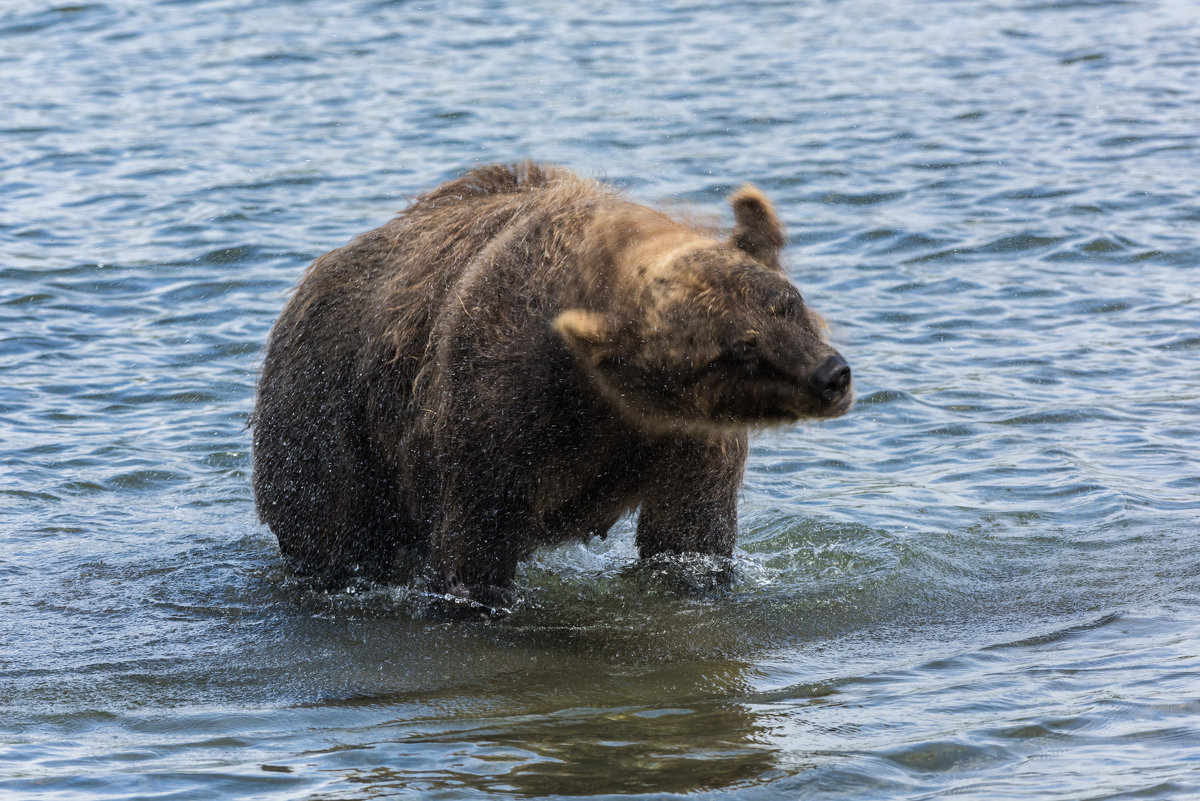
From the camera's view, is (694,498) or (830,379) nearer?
(830,379)

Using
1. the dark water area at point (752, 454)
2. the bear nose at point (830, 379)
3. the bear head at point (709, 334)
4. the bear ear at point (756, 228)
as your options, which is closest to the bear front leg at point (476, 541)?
the dark water area at point (752, 454)

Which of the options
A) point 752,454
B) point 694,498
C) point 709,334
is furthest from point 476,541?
point 752,454

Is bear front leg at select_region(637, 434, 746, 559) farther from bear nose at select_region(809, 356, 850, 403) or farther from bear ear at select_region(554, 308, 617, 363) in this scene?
bear nose at select_region(809, 356, 850, 403)

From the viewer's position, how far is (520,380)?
5.65m

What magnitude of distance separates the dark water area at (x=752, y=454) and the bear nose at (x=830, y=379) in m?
0.91

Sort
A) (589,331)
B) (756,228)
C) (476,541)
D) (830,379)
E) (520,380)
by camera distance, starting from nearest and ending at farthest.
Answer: (830,379)
(589,331)
(756,228)
(520,380)
(476,541)

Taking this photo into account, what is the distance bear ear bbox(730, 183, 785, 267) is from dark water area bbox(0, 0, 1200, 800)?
1.20 ft

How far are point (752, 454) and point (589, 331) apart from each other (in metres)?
3.67

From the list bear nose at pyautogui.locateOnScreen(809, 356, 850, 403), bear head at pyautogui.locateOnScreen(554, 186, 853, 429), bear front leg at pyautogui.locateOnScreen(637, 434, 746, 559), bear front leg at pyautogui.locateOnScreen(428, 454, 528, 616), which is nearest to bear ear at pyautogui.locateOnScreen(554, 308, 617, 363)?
bear head at pyautogui.locateOnScreen(554, 186, 853, 429)

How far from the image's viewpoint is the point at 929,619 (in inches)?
251

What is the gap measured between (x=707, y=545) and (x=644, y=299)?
1.39 m

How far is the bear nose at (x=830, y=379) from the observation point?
16.2 feet

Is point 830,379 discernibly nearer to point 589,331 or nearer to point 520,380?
point 589,331

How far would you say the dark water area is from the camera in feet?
16.9
